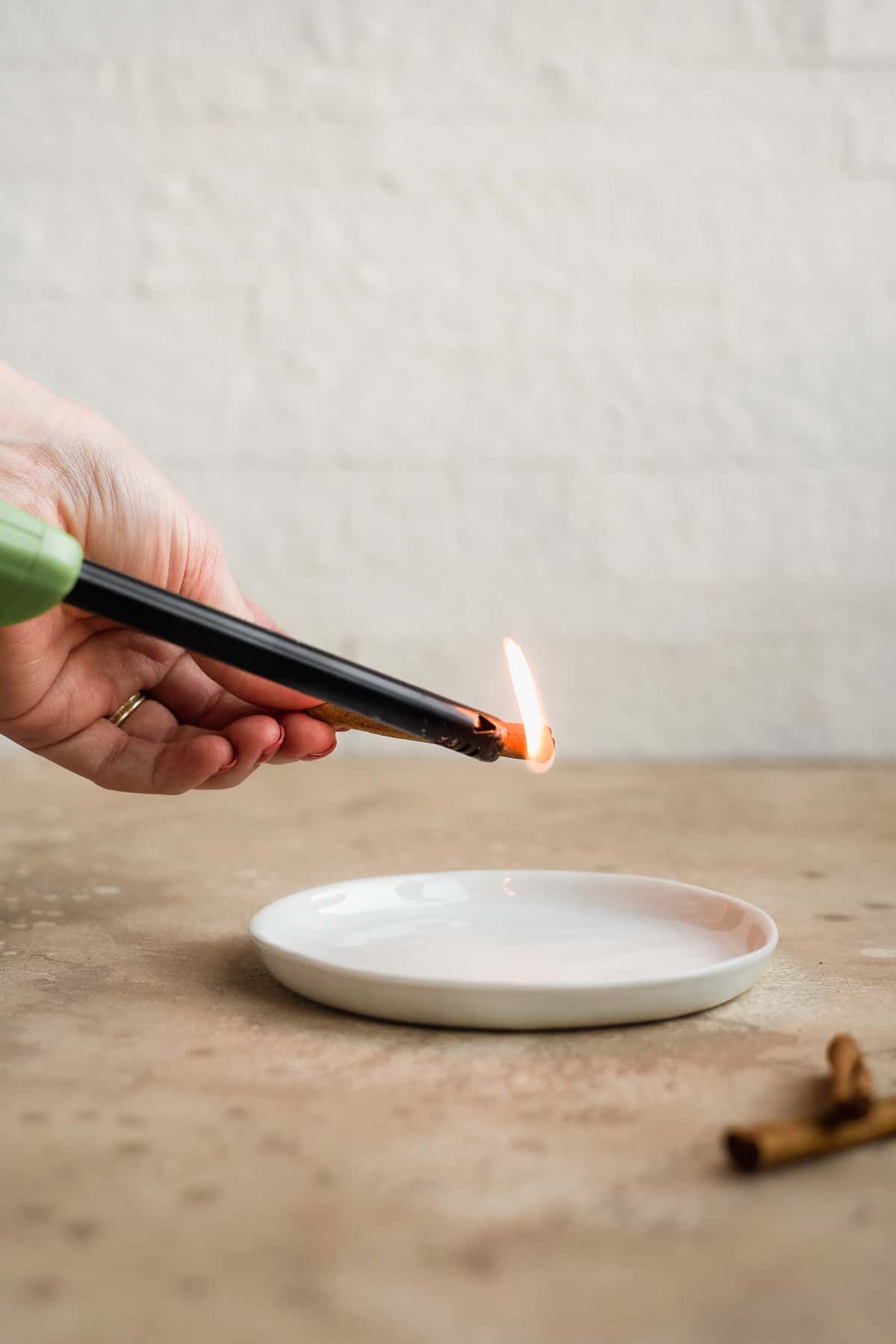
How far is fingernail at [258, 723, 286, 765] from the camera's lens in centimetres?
77

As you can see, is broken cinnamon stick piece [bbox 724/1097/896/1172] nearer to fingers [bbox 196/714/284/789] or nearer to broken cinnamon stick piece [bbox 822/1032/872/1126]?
broken cinnamon stick piece [bbox 822/1032/872/1126]

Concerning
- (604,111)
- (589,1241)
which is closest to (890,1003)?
(589,1241)

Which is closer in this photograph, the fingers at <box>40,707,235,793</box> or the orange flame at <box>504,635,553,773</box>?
the orange flame at <box>504,635,553,773</box>

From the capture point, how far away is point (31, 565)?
532mm

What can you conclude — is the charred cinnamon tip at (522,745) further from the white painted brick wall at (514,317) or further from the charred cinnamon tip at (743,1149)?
the white painted brick wall at (514,317)

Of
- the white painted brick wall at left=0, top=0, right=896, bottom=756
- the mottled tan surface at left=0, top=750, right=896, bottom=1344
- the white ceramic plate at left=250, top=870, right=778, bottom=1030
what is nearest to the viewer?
the mottled tan surface at left=0, top=750, right=896, bottom=1344

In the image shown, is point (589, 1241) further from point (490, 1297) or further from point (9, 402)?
point (9, 402)

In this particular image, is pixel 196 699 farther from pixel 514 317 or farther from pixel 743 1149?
pixel 514 317

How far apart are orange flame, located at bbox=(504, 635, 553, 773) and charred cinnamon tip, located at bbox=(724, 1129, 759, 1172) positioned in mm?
254

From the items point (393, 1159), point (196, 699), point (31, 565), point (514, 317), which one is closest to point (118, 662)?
point (196, 699)

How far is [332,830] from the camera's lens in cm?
106

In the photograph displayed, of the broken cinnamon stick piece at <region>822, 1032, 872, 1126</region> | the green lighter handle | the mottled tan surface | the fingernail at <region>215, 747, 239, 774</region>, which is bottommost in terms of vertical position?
the mottled tan surface

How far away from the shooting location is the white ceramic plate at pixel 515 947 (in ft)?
1.69

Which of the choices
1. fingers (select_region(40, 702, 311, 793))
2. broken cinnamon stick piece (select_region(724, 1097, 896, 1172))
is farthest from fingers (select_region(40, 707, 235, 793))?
broken cinnamon stick piece (select_region(724, 1097, 896, 1172))
